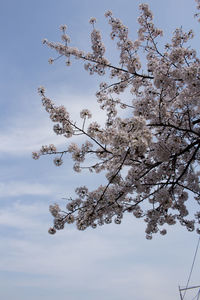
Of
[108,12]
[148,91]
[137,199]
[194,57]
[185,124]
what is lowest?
[137,199]

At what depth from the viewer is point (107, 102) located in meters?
8.54

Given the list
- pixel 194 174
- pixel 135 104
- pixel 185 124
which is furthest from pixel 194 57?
pixel 194 174

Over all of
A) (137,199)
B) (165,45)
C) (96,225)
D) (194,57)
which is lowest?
(96,225)

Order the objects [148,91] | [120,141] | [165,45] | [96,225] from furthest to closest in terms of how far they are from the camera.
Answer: [165,45] → [148,91] → [96,225] → [120,141]

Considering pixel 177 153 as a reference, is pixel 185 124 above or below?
above

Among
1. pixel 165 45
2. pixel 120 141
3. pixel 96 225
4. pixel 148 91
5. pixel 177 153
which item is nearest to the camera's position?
pixel 120 141

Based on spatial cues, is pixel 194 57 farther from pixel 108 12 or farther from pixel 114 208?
pixel 114 208

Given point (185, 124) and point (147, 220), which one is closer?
point (185, 124)

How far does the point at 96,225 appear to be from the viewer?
732 cm

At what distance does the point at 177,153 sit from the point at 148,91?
2.20m

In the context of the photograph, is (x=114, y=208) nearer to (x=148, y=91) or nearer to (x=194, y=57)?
(x=148, y=91)

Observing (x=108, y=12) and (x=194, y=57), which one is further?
(x=108, y=12)

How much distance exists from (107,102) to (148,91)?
Result: 1.26 meters

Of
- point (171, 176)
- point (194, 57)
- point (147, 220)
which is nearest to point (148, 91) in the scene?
point (194, 57)
